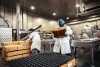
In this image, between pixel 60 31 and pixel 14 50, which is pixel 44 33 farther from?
pixel 60 31

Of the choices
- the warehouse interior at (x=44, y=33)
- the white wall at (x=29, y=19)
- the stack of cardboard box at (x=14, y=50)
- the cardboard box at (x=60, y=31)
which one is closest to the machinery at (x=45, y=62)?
the warehouse interior at (x=44, y=33)

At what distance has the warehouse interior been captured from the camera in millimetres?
1450

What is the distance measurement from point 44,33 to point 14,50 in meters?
1.63

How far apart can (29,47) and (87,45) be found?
254cm

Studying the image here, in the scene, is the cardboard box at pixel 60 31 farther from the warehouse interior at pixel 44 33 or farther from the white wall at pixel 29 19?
the white wall at pixel 29 19

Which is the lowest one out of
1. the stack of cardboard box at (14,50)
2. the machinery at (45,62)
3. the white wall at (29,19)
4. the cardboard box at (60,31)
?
the stack of cardboard box at (14,50)

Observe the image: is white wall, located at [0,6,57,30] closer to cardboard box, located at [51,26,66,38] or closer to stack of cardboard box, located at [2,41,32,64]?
stack of cardboard box, located at [2,41,32,64]

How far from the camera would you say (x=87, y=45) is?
90.6 inches

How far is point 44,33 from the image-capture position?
4.11 m

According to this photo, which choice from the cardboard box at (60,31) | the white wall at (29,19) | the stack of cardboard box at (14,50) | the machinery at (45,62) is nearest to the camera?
the machinery at (45,62)

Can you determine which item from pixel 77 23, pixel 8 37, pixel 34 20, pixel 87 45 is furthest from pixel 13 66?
pixel 77 23

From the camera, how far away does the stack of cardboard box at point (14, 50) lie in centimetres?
296

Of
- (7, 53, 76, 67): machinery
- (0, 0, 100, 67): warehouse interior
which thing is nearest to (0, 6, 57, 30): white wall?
(0, 0, 100, 67): warehouse interior

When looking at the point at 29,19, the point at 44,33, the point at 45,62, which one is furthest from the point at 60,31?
the point at 29,19
